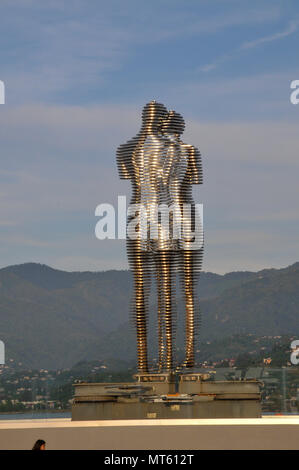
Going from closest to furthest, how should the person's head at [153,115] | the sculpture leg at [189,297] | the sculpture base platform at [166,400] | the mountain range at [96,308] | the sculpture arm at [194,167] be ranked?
the sculpture base platform at [166,400], the sculpture leg at [189,297], the sculpture arm at [194,167], the person's head at [153,115], the mountain range at [96,308]

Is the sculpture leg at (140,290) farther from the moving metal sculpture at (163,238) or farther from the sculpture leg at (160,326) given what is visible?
the sculpture leg at (160,326)

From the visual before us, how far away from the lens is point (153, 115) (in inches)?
691

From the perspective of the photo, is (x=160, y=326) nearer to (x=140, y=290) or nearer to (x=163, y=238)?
(x=140, y=290)

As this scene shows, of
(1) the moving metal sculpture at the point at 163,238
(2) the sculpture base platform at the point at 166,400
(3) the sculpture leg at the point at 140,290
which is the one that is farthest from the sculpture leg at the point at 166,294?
(2) the sculpture base platform at the point at 166,400

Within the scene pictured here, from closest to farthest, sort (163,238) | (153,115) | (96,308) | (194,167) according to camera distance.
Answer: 1. (163,238)
2. (194,167)
3. (153,115)
4. (96,308)

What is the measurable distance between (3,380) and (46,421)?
6.44 feet

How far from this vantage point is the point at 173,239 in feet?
55.9

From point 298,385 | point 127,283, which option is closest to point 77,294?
point 127,283

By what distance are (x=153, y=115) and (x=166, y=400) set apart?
223 inches

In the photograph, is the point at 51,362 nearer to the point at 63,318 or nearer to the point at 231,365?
the point at 63,318

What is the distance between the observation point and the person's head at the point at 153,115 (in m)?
17.5

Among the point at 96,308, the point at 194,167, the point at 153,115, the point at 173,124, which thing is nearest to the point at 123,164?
the point at 153,115

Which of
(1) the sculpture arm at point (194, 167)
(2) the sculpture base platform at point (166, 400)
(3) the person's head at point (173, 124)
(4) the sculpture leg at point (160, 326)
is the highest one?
(3) the person's head at point (173, 124)

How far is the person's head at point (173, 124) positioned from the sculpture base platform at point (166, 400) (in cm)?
467
